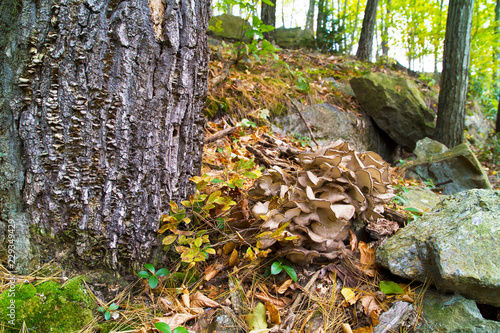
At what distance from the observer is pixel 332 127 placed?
16.5 ft

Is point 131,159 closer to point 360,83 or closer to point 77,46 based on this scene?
point 77,46

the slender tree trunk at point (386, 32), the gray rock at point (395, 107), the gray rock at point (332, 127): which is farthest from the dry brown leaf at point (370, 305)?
the slender tree trunk at point (386, 32)

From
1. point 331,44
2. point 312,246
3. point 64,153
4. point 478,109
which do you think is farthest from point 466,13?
point 64,153

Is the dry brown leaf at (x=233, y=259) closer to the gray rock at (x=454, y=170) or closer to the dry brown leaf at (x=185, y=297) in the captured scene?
the dry brown leaf at (x=185, y=297)

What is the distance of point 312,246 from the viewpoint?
5.64 feet

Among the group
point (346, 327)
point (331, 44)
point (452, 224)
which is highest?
point (331, 44)

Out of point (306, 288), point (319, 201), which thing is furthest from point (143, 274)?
point (319, 201)

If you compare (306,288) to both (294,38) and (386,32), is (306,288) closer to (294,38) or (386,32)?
(294,38)

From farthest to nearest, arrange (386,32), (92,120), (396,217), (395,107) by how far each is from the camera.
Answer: (386,32), (395,107), (396,217), (92,120)

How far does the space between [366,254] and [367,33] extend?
901 cm

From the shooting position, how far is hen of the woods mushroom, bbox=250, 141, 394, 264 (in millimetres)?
1632

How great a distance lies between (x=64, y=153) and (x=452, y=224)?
2277mm

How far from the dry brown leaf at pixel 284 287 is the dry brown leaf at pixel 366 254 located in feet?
1.70

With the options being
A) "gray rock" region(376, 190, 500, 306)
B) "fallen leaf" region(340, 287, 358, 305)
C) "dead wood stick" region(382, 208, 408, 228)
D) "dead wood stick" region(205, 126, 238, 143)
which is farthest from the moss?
"dead wood stick" region(382, 208, 408, 228)
